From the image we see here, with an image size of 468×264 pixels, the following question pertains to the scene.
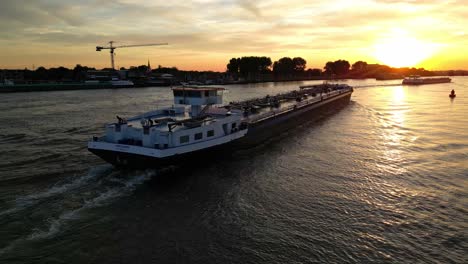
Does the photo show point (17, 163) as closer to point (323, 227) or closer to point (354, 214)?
point (323, 227)

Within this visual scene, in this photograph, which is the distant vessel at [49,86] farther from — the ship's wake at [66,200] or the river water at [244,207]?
the ship's wake at [66,200]

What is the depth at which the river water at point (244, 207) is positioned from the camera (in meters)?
15.6

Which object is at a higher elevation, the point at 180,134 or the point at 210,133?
the point at 180,134

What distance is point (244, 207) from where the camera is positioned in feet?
67.0

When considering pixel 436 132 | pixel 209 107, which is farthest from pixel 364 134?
pixel 209 107

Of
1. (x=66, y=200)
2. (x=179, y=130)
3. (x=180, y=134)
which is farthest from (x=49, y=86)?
(x=66, y=200)

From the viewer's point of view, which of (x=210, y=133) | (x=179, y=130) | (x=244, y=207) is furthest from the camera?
(x=210, y=133)

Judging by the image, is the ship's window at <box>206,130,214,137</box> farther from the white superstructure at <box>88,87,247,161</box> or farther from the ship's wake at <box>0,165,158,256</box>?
the ship's wake at <box>0,165,158,256</box>

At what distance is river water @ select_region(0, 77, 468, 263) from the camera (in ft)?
51.1

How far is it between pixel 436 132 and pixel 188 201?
127 feet

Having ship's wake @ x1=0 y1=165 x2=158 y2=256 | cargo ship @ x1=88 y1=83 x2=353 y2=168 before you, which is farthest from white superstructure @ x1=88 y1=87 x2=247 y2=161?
ship's wake @ x1=0 y1=165 x2=158 y2=256

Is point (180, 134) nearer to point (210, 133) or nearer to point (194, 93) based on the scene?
point (210, 133)

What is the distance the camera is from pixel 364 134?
4278cm

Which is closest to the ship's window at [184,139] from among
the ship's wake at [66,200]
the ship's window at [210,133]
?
the ship's window at [210,133]
